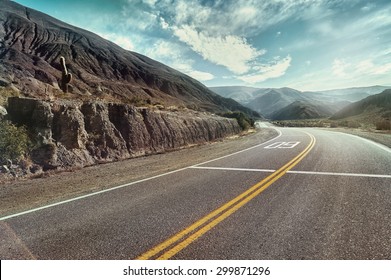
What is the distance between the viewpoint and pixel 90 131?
39.9 feet

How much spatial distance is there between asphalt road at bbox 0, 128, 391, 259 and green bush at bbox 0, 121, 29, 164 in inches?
174

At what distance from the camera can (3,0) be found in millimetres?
118750

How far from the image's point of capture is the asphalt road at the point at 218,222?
3.43 metres

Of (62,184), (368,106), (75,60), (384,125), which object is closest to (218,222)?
(62,184)

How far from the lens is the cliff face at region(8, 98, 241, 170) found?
9953 millimetres

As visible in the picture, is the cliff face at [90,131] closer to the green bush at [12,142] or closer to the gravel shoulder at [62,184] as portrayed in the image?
Answer: the green bush at [12,142]

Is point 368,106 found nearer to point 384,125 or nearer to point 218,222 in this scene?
point 384,125

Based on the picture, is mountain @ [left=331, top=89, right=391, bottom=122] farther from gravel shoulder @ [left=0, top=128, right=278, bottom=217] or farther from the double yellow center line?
the double yellow center line

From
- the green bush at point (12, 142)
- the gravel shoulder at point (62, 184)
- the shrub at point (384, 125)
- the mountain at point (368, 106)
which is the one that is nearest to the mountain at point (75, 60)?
the shrub at point (384, 125)

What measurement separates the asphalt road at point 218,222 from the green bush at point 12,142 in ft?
14.5

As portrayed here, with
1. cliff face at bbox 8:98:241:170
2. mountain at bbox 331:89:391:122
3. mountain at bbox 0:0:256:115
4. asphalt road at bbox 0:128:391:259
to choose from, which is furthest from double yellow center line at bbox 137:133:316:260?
mountain at bbox 331:89:391:122

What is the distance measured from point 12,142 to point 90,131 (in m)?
3.75
